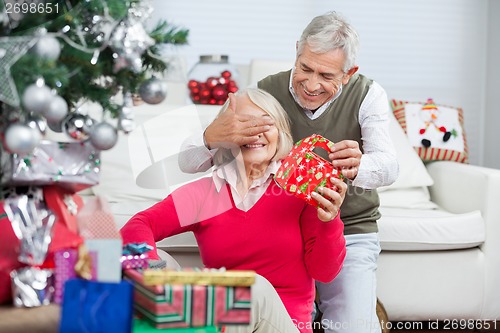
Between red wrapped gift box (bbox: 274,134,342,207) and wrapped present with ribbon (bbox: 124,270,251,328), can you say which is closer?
wrapped present with ribbon (bbox: 124,270,251,328)

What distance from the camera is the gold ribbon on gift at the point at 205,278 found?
0.96 m

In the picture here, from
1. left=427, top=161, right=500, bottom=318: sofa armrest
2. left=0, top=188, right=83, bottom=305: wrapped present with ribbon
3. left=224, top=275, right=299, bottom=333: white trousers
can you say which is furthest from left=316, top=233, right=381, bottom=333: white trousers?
left=0, top=188, right=83, bottom=305: wrapped present with ribbon

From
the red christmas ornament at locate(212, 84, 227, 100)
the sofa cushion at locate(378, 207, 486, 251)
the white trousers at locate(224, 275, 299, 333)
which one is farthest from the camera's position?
the red christmas ornament at locate(212, 84, 227, 100)

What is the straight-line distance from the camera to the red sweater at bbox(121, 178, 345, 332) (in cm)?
166

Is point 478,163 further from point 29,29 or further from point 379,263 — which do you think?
point 29,29

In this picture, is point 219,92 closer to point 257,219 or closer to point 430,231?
point 430,231

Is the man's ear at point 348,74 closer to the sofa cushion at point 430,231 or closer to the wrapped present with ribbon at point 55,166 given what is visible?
the sofa cushion at point 430,231

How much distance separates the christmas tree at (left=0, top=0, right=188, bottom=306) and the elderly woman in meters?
0.53

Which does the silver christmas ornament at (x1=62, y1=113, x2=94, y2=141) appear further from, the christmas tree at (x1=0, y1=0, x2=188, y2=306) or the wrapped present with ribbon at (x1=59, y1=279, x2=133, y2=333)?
the wrapped present with ribbon at (x1=59, y1=279, x2=133, y2=333)

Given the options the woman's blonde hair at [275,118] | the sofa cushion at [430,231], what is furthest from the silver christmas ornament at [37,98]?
the sofa cushion at [430,231]

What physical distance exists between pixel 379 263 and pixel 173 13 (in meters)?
1.88

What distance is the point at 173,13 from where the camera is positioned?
3.87 m

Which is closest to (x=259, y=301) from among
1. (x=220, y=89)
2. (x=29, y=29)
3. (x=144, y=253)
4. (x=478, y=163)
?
(x=144, y=253)

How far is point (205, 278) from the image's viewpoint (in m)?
0.97
